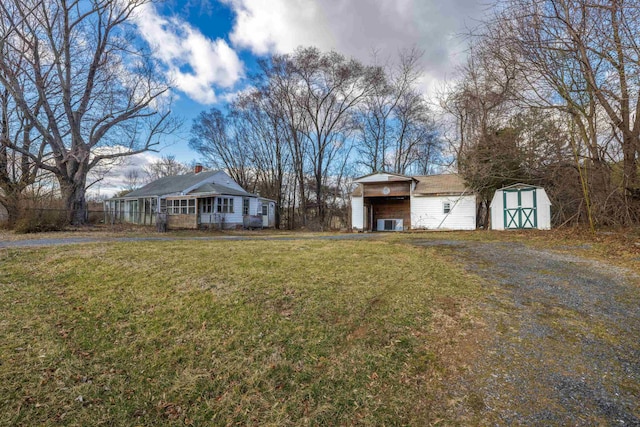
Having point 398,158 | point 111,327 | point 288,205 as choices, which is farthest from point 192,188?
point 111,327

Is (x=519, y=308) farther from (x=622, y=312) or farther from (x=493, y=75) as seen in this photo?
(x=493, y=75)

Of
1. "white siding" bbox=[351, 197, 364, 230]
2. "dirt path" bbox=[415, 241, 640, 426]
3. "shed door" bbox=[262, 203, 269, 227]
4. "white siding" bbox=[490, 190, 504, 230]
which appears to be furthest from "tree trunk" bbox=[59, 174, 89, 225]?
"white siding" bbox=[490, 190, 504, 230]

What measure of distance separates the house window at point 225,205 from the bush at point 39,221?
27.2ft

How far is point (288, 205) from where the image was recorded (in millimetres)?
31688

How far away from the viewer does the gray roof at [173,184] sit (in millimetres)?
23984

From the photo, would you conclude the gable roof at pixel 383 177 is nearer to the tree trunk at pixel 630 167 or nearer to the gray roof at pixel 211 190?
the gray roof at pixel 211 190

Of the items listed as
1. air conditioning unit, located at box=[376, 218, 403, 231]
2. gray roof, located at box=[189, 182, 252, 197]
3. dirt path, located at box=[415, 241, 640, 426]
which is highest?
gray roof, located at box=[189, 182, 252, 197]

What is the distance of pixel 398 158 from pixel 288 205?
1161cm

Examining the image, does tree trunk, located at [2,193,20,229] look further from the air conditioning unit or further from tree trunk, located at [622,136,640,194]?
tree trunk, located at [622,136,640,194]

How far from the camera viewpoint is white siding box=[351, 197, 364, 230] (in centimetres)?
2020

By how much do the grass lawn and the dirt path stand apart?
269 mm

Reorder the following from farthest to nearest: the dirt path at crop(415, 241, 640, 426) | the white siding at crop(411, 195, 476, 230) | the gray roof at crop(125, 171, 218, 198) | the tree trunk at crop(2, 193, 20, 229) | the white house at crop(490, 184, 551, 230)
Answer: the gray roof at crop(125, 171, 218, 198) → the white siding at crop(411, 195, 476, 230) → the white house at crop(490, 184, 551, 230) → the tree trunk at crop(2, 193, 20, 229) → the dirt path at crop(415, 241, 640, 426)

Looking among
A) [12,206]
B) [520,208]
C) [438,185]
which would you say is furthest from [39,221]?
[520,208]

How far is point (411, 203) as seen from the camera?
19.4 metres
